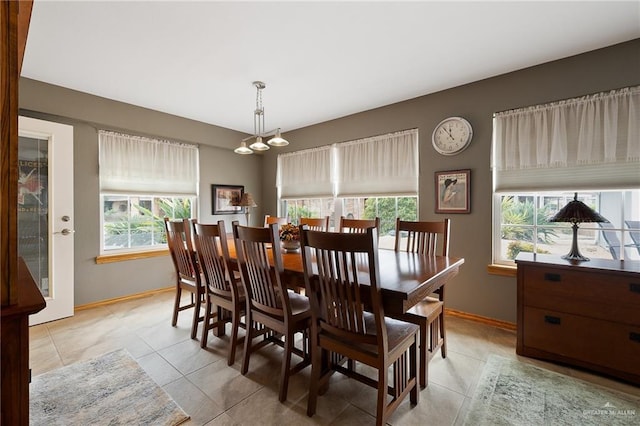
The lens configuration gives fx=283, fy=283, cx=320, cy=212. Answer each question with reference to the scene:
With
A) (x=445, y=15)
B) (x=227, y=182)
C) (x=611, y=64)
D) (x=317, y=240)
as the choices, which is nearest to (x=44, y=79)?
(x=227, y=182)

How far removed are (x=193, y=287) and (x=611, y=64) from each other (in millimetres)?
4111

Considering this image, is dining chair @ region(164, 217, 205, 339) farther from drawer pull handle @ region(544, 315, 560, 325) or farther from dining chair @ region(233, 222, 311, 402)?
drawer pull handle @ region(544, 315, 560, 325)

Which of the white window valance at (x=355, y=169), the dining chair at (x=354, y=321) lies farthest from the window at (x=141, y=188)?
the dining chair at (x=354, y=321)

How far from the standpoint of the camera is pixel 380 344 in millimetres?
1424

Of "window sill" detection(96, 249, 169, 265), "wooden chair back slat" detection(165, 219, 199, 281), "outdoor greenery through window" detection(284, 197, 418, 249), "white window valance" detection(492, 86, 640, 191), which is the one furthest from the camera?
"outdoor greenery through window" detection(284, 197, 418, 249)

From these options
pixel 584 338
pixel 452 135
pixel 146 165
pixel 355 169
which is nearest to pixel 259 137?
pixel 355 169

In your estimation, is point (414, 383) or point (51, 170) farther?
point (51, 170)

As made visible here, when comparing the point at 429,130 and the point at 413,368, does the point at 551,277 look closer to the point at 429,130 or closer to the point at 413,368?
the point at 413,368

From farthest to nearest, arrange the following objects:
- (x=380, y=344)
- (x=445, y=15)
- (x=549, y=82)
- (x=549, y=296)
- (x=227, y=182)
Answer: (x=227, y=182) < (x=549, y=82) < (x=549, y=296) < (x=445, y=15) < (x=380, y=344)

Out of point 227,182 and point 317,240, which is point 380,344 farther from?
point 227,182

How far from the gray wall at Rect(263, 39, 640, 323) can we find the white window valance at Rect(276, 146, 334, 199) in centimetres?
100

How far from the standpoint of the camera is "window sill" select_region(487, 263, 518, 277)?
2.77 m

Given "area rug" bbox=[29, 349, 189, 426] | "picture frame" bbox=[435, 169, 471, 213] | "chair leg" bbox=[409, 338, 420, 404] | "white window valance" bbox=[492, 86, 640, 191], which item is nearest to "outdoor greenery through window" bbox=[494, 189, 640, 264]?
"white window valance" bbox=[492, 86, 640, 191]

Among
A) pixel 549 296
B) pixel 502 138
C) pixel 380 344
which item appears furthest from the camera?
pixel 502 138
